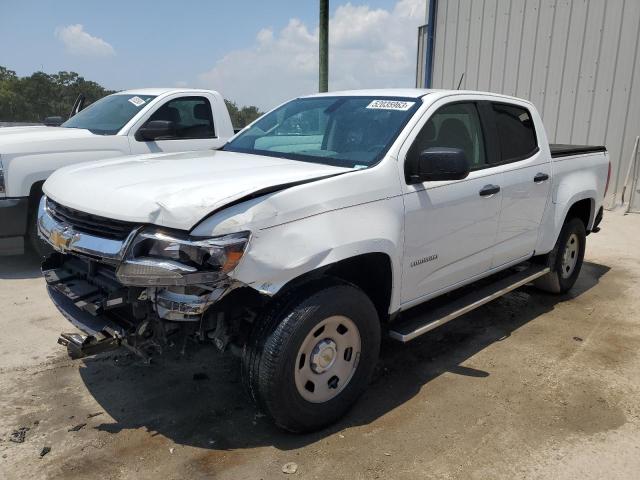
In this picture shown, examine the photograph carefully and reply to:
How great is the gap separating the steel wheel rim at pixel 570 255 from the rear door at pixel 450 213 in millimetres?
1620

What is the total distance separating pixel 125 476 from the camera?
272 cm

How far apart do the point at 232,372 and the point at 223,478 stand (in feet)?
3.81

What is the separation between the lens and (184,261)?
8.48ft

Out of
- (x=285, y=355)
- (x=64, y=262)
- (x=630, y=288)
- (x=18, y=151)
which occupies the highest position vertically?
(x=18, y=151)

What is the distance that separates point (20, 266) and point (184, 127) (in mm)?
2485

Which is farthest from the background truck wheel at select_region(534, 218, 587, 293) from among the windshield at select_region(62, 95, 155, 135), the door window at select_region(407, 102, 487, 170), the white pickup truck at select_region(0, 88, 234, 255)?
the windshield at select_region(62, 95, 155, 135)

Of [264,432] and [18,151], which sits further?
[18,151]

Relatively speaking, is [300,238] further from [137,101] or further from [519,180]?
[137,101]

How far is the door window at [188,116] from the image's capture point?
6871 mm

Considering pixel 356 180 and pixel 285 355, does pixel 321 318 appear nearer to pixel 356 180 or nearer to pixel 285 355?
pixel 285 355

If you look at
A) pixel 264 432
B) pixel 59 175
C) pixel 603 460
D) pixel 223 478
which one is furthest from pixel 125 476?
pixel 603 460

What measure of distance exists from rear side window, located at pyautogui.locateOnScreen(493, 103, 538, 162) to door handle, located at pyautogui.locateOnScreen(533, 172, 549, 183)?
0.18 metres

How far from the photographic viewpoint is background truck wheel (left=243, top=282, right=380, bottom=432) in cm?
276

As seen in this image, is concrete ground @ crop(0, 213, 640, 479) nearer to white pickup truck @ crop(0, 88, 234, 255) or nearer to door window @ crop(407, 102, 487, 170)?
white pickup truck @ crop(0, 88, 234, 255)
